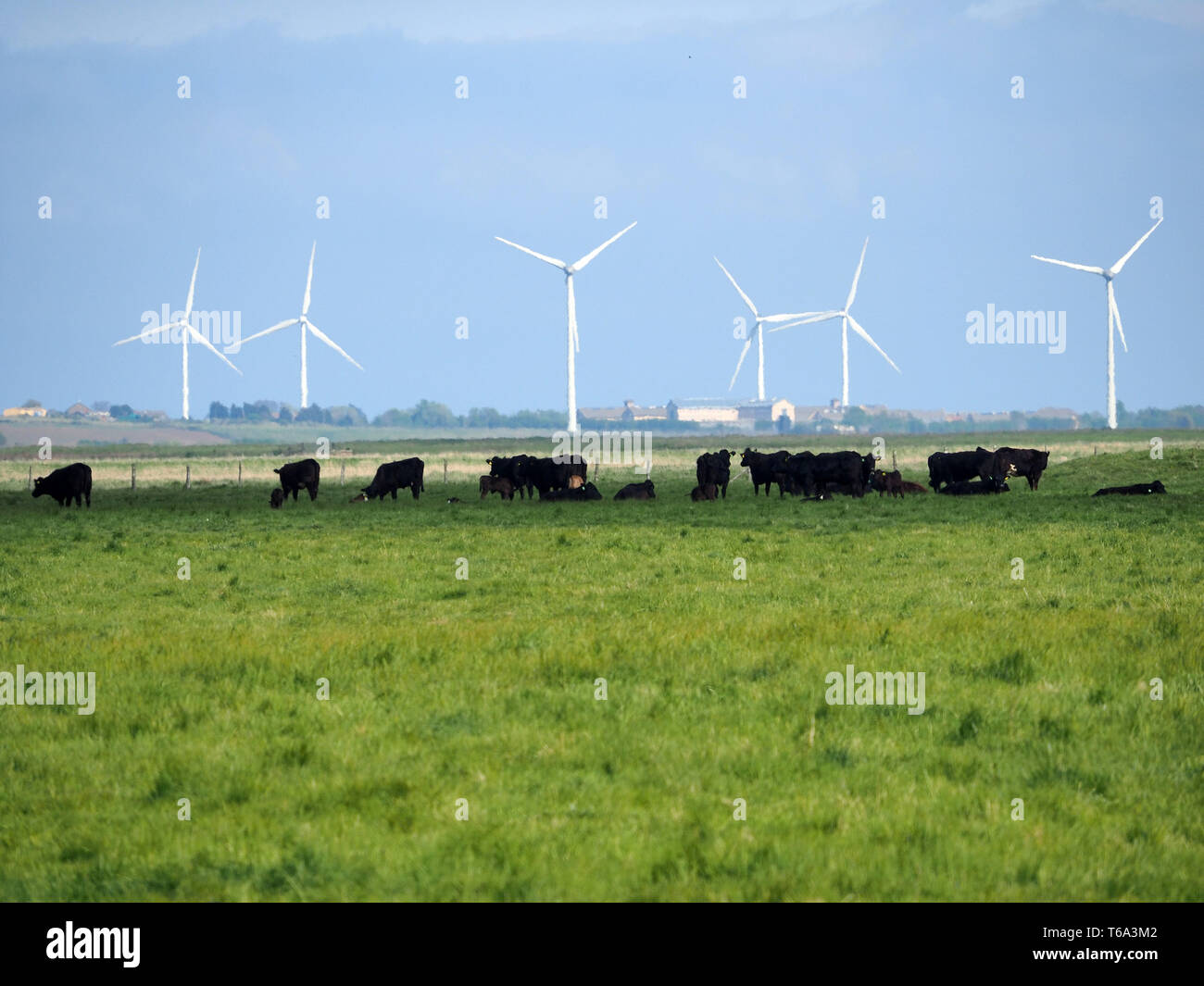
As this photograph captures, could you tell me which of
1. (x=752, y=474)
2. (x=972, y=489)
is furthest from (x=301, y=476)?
(x=972, y=489)

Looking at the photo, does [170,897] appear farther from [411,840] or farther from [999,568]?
[999,568]

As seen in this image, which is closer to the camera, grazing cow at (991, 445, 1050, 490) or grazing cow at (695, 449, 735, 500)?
grazing cow at (695, 449, 735, 500)

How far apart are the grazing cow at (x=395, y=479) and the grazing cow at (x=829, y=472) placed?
1471 cm

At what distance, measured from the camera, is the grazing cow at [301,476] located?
156 ft

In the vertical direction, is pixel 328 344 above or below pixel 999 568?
above

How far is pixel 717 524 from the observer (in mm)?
33344

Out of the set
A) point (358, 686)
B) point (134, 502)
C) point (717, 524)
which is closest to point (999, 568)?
point (717, 524)

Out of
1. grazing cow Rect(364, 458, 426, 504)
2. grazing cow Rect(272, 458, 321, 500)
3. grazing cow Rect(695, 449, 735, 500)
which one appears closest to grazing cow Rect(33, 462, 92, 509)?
grazing cow Rect(272, 458, 321, 500)

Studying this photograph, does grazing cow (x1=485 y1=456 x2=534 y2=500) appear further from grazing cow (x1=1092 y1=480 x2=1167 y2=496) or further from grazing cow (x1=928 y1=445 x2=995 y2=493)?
grazing cow (x1=1092 y1=480 x2=1167 y2=496)

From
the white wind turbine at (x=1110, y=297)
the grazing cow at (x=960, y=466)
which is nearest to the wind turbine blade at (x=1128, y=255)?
the white wind turbine at (x=1110, y=297)

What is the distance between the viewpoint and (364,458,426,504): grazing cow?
47938mm

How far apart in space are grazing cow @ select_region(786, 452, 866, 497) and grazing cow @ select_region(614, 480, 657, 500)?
5221 millimetres

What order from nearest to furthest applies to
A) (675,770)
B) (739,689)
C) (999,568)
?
(675,770) → (739,689) → (999,568)
